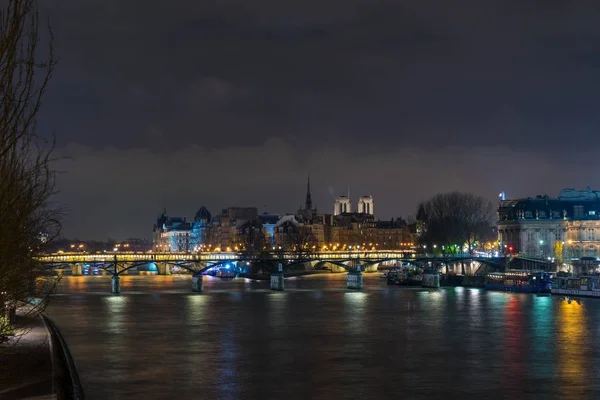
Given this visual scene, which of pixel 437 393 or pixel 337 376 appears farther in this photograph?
pixel 337 376

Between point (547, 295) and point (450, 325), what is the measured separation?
119 feet

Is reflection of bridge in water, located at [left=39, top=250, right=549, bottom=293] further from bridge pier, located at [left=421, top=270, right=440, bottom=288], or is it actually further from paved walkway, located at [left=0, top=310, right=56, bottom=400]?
paved walkway, located at [left=0, top=310, right=56, bottom=400]

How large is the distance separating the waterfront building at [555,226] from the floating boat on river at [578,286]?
1847 inches

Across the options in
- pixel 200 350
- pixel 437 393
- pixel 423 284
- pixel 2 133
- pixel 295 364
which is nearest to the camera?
pixel 2 133

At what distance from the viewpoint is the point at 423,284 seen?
114 m

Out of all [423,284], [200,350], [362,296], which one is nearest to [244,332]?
[200,350]

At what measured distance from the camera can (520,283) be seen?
10512 cm

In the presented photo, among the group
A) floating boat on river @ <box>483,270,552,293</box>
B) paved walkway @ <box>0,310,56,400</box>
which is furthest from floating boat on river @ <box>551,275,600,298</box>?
paved walkway @ <box>0,310,56,400</box>

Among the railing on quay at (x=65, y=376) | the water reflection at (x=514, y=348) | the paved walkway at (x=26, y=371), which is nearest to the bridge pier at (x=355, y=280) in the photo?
the water reflection at (x=514, y=348)

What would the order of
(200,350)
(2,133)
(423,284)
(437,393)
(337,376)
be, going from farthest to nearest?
(423,284), (200,350), (337,376), (437,393), (2,133)

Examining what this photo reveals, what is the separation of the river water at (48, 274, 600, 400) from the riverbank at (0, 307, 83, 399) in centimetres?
117

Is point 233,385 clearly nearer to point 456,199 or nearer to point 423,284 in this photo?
point 423,284

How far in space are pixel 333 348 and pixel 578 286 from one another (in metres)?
52.2

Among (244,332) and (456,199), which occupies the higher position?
(456,199)
